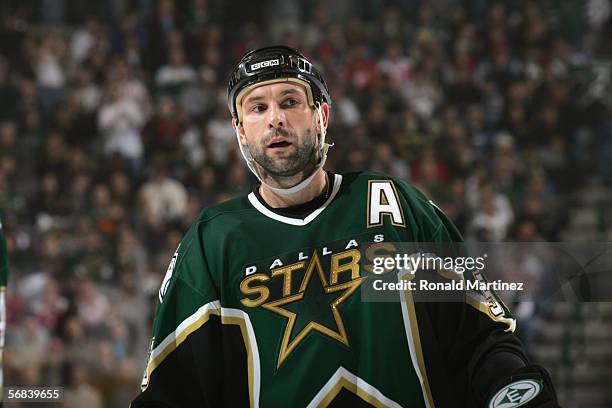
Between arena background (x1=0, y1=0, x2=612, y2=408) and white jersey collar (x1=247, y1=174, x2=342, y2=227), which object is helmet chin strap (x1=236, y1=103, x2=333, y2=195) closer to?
white jersey collar (x1=247, y1=174, x2=342, y2=227)

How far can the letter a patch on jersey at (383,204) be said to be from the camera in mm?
2750

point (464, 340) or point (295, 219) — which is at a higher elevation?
point (295, 219)

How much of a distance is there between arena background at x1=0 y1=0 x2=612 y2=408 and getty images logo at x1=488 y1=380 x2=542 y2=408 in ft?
13.0

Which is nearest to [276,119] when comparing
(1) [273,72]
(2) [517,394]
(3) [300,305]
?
(1) [273,72]

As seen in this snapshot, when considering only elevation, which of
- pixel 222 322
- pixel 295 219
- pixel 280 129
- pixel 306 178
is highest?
pixel 280 129

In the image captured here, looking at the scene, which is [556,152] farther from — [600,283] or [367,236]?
[367,236]

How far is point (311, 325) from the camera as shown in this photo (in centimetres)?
266

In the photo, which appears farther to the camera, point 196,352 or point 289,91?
point 289,91

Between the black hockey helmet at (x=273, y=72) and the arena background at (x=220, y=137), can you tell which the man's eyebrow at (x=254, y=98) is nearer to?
the black hockey helmet at (x=273, y=72)

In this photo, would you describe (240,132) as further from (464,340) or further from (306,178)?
(464,340)

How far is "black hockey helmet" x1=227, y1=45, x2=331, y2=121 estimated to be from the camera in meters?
2.77

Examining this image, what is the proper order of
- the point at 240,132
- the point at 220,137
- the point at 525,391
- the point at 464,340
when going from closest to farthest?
the point at 525,391 → the point at 464,340 → the point at 240,132 → the point at 220,137

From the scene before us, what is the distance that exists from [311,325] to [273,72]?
75 cm

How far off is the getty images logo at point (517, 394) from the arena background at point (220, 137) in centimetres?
396
